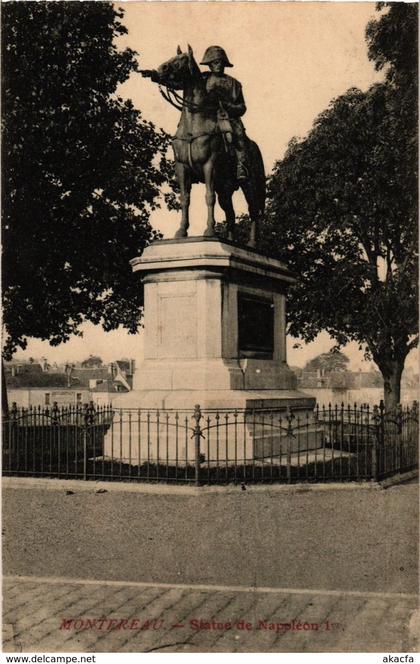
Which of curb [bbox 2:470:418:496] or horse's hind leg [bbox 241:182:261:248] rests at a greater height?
horse's hind leg [bbox 241:182:261:248]

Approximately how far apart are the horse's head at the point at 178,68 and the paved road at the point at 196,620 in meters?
9.23

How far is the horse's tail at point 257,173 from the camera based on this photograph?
48.4ft

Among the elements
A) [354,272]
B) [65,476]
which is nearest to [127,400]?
[65,476]

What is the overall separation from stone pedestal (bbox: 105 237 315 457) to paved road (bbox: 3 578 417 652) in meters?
6.37

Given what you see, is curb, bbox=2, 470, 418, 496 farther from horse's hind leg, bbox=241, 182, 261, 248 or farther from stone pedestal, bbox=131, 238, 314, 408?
horse's hind leg, bbox=241, 182, 261, 248

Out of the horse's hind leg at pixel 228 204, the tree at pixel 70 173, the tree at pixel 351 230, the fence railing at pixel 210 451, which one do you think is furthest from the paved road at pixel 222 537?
the tree at pixel 351 230

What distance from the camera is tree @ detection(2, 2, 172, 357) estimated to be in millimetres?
19422

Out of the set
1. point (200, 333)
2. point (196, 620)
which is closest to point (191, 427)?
point (200, 333)

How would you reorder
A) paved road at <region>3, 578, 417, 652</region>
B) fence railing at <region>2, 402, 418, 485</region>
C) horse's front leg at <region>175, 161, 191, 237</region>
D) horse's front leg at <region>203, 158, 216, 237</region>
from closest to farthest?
paved road at <region>3, 578, 417, 652</region> → fence railing at <region>2, 402, 418, 485</region> → horse's front leg at <region>203, 158, 216, 237</region> → horse's front leg at <region>175, 161, 191, 237</region>

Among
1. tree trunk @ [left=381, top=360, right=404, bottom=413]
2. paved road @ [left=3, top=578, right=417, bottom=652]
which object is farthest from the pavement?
tree trunk @ [left=381, top=360, right=404, bottom=413]

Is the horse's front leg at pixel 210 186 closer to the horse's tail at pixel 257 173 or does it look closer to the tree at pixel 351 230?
the horse's tail at pixel 257 173

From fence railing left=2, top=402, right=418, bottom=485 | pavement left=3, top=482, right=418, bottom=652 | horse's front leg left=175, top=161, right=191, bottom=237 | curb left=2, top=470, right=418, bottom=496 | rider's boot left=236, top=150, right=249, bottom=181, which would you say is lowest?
pavement left=3, top=482, right=418, bottom=652

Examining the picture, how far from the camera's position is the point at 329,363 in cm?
6712

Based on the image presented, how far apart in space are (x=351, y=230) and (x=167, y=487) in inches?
746
